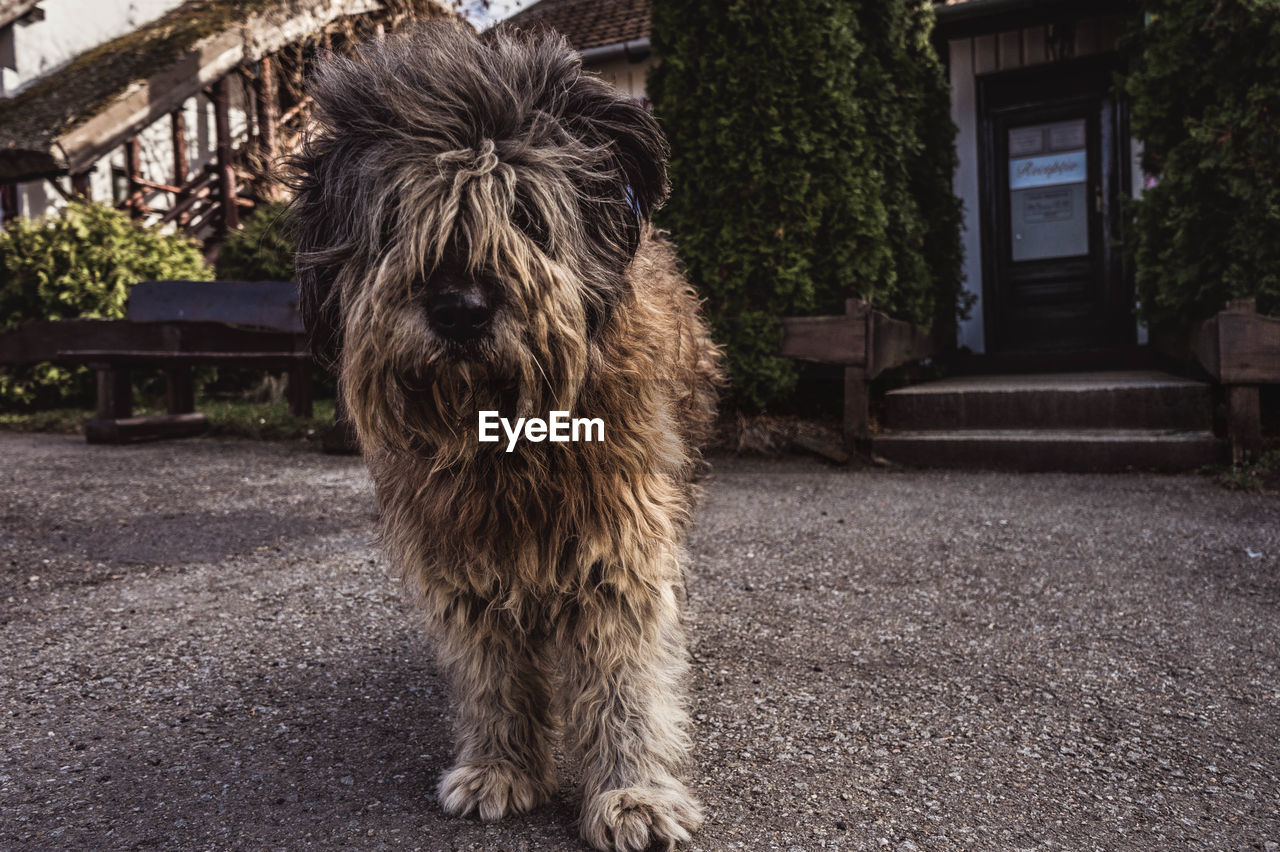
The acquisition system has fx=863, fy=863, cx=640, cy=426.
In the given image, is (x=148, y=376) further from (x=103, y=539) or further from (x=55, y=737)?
(x=55, y=737)

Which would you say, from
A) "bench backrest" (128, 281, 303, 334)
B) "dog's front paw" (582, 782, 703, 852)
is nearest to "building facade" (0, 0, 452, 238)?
"bench backrest" (128, 281, 303, 334)

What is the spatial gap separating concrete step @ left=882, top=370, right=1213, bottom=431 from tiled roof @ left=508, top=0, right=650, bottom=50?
252 inches

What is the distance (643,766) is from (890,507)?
12.0 feet

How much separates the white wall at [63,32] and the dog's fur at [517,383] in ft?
58.2

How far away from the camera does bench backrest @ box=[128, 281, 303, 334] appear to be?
22.9 ft

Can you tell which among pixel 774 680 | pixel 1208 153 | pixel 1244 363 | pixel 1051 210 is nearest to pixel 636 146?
pixel 774 680

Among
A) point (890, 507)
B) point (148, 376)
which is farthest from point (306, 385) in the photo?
point (890, 507)

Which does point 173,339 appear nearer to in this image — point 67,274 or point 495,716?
point 67,274

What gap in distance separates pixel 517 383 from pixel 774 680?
5.40 feet

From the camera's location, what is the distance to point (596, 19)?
12336 millimetres

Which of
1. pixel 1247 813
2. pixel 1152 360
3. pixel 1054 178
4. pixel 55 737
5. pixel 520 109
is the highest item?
pixel 1054 178

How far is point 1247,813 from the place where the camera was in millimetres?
2143

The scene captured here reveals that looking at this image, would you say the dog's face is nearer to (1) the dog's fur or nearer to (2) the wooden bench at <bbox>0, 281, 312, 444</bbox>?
(1) the dog's fur

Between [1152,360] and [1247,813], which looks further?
[1152,360]
